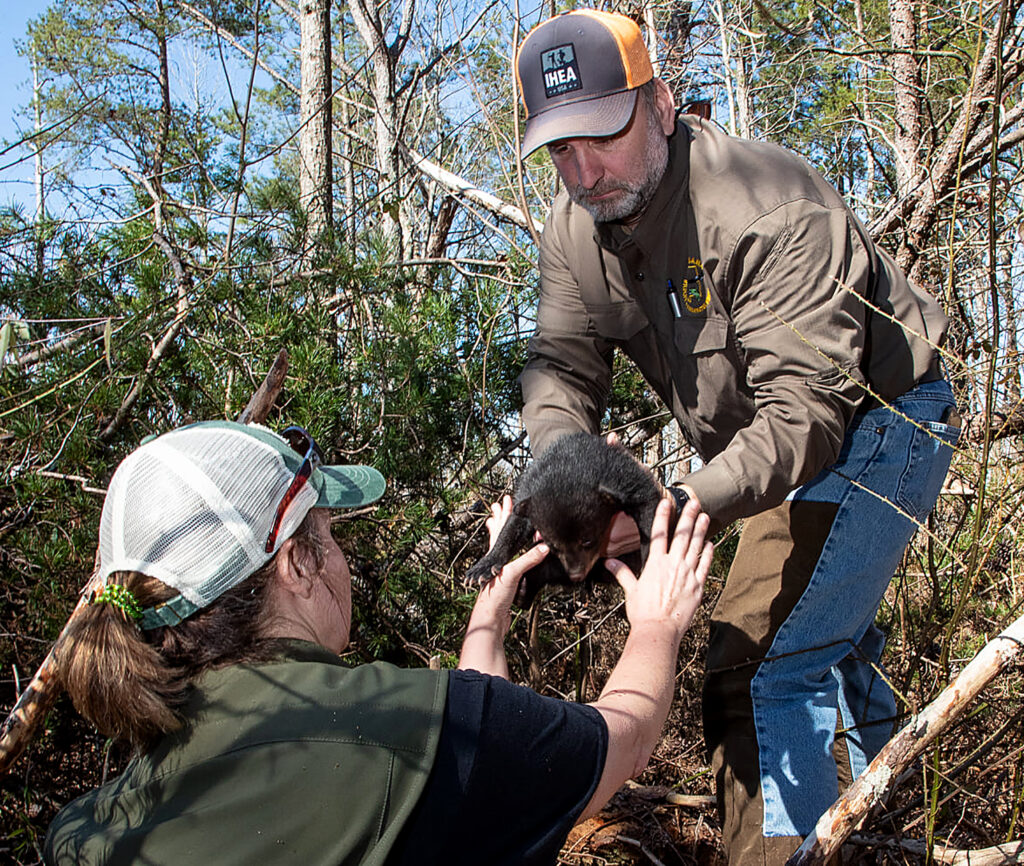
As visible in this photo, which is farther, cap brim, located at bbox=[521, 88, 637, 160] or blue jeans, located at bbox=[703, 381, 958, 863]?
cap brim, located at bbox=[521, 88, 637, 160]

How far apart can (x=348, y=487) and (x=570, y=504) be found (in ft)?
3.81

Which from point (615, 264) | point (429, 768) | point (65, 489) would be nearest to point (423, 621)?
point (65, 489)

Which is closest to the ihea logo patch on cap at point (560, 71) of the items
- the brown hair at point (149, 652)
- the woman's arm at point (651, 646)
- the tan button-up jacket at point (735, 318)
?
the tan button-up jacket at point (735, 318)

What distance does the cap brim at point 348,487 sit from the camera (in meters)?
2.35

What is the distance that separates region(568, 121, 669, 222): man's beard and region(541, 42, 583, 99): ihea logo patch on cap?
34 cm

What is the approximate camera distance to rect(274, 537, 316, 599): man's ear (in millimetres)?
2143

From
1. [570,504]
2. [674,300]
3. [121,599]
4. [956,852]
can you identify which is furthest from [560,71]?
[956,852]

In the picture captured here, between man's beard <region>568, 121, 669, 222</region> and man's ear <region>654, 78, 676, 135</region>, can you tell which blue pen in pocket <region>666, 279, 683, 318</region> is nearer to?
man's beard <region>568, 121, 669, 222</region>

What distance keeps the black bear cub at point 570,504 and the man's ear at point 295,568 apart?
1.04m

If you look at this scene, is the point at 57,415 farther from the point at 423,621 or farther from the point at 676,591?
the point at 676,591

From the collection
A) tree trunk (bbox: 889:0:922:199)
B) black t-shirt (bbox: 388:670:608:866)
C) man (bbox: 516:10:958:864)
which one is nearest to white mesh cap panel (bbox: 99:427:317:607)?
black t-shirt (bbox: 388:670:608:866)

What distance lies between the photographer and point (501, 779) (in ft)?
5.90

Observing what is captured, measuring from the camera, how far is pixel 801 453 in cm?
283

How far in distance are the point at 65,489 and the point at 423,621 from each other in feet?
6.41
